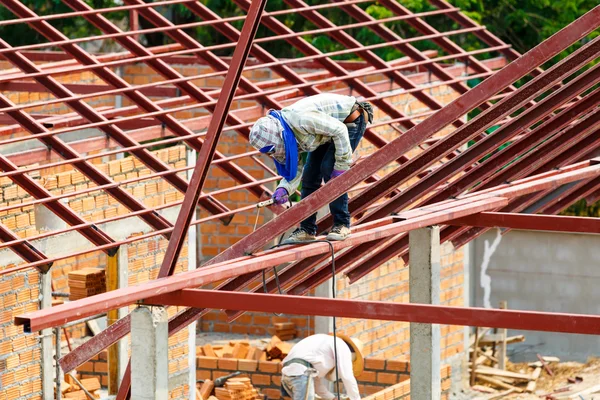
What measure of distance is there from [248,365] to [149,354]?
6441mm

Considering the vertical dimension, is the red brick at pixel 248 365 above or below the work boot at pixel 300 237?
below

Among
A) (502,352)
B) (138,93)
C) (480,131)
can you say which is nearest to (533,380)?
(502,352)

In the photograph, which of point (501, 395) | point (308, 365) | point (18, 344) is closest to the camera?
point (18, 344)

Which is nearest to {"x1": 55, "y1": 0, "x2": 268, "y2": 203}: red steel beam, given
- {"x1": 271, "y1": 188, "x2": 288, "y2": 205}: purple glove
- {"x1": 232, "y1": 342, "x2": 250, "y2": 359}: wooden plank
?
{"x1": 232, "y1": 342, "x2": 250, "y2": 359}: wooden plank

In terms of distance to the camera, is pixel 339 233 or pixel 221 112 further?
pixel 339 233

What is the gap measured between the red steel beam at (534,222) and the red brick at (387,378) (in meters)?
4.27

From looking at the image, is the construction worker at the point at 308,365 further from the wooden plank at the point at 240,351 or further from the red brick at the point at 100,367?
the wooden plank at the point at 240,351

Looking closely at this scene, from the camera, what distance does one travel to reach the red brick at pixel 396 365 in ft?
40.5

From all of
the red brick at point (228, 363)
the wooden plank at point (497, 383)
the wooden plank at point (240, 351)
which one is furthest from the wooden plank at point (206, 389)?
the wooden plank at point (497, 383)

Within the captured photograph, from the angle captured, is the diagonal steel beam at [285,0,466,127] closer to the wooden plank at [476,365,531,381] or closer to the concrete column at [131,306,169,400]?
the wooden plank at [476,365,531,381]

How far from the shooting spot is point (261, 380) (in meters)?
13.0

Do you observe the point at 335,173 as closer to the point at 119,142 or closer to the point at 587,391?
the point at 119,142

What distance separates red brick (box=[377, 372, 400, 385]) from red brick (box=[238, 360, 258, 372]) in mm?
1253

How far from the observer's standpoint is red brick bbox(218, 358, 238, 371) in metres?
13.0
